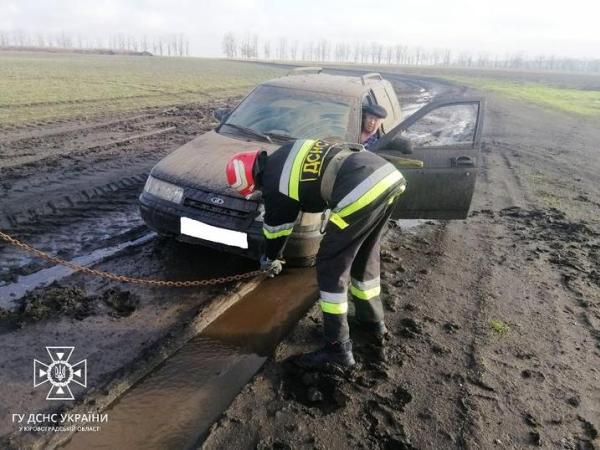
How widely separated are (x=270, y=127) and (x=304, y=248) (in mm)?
1742

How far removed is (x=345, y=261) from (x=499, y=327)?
5.52 ft

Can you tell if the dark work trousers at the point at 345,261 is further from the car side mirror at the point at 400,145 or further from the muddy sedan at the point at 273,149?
the car side mirror at the point at 400,145

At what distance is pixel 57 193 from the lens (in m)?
6.45

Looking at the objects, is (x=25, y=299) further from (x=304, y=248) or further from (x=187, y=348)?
(x=304, y=248)

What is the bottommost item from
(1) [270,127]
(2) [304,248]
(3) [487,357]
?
(3) [487,357]

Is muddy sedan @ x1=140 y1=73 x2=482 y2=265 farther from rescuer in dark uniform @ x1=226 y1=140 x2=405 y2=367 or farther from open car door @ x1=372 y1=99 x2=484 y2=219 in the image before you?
rescuer in dark uniform @ x1=226 y1=140 x2=405 y2=367

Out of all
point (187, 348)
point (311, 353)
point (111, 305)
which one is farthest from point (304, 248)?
point (111, 305)

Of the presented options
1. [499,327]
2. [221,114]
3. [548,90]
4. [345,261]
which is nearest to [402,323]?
[499,327]

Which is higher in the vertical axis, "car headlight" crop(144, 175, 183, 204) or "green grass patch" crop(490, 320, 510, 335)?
"car headlight" crop(144, 175, 183, 204)

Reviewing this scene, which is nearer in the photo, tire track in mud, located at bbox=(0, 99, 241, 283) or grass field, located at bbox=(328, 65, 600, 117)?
tire track in mud, located at bbox=(0, 99, 241, 283)

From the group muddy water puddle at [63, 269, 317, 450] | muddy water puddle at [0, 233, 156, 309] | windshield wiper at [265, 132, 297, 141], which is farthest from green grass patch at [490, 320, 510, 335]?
muddy water puddle at [0, 233, 156, 309]

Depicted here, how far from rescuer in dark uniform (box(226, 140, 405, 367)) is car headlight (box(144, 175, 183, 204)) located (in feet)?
4.09

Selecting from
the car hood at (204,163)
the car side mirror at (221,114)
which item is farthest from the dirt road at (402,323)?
the car side mirror at (221,114)

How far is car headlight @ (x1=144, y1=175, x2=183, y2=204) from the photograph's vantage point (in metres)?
4.36
